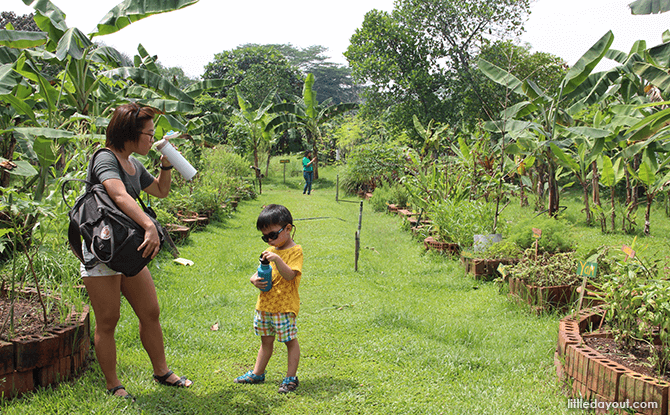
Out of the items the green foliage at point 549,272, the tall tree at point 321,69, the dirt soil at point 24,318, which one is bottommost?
the dirt soil at point 24,318

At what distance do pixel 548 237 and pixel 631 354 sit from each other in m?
2.73

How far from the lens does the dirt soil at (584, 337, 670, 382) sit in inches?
118

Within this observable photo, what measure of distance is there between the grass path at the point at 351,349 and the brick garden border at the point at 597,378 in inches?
6.4

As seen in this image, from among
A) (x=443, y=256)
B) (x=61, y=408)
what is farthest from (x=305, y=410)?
(x=443, y=256)

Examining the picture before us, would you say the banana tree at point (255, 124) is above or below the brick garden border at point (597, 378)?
above

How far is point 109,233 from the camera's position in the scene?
2633mm

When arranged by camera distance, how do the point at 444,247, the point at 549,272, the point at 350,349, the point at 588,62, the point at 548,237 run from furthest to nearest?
the point at 444,247 → the point at 588,62 → the point at 548,237 → the point at 549,272 → the point at 350,349

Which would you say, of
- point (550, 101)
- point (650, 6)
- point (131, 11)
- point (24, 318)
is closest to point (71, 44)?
point (131, 11)

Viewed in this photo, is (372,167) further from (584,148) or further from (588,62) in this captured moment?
(588,62)

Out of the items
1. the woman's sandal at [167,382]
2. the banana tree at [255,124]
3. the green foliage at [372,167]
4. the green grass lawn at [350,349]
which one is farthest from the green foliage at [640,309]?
the banana tree at [255,124]

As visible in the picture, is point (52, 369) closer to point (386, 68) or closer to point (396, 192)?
point (396, 192)

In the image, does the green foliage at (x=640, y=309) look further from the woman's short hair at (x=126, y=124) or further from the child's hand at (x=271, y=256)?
the woman's short hair at (x=126, y=124)

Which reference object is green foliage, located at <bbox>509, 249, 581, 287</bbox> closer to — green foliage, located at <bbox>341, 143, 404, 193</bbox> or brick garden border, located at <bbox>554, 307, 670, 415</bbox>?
Answer: brick garden border, located at <bbox>554, 307, 670, 415</bbox>

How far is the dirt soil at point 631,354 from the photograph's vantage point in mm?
3010
